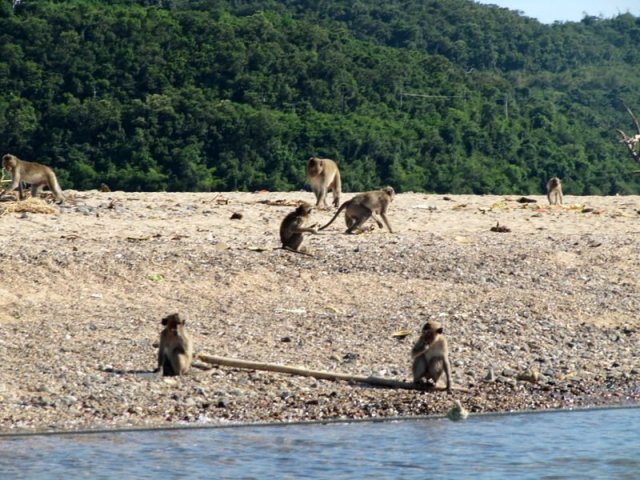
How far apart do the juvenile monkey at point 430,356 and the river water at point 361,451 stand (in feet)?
1.42

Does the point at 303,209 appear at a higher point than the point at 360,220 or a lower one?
higher

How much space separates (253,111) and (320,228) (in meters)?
17.4

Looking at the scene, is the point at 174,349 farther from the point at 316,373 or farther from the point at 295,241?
the point at 295,241

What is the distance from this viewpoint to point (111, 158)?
1240 inches

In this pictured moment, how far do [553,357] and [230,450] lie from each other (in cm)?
369

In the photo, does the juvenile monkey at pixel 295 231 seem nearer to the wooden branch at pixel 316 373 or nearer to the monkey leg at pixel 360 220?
the monkey leg at pixel 360 220

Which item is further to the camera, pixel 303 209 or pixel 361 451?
pixel 303 209

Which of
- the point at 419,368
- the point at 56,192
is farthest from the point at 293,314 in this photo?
the point at 56,192

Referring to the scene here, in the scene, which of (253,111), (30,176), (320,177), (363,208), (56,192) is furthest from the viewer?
(253,111)

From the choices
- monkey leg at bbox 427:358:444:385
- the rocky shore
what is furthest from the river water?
monkey leg at bbox 427:358:444:385

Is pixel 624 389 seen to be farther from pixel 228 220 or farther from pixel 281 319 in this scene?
pixel 228 220

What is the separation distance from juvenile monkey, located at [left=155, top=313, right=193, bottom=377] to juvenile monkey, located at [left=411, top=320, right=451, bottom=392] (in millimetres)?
1697

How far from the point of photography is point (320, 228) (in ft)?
59.7

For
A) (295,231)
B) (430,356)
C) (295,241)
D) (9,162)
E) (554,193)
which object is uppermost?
(9,162)
